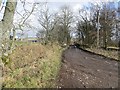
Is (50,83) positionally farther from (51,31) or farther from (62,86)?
(51,31)

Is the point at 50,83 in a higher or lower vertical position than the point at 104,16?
lower

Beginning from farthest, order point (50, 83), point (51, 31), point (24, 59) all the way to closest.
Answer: point (51, 31) < point (24, 59) < point (50, 83)

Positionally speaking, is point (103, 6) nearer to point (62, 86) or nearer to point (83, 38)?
point (83, 38)

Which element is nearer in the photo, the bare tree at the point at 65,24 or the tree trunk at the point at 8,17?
the tree trunk at the point at 8,17

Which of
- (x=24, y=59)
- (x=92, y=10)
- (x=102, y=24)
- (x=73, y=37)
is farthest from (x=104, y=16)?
(x=24, y=59)

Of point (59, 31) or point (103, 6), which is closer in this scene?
point (103, 6)

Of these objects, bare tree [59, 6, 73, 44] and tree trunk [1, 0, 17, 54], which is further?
bare tree [59, 6, 73, 44]

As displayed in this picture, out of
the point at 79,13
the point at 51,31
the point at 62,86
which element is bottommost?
the point at 62,86

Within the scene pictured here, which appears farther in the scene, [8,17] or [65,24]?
[65,24]

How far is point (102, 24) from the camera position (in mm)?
47375

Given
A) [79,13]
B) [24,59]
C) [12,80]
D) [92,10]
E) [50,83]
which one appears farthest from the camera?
[79,13]

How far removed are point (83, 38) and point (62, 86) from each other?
1626 inches

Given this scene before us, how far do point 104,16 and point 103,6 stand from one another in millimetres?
2490

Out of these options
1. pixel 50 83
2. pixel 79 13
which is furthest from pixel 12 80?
pixel 79 13
